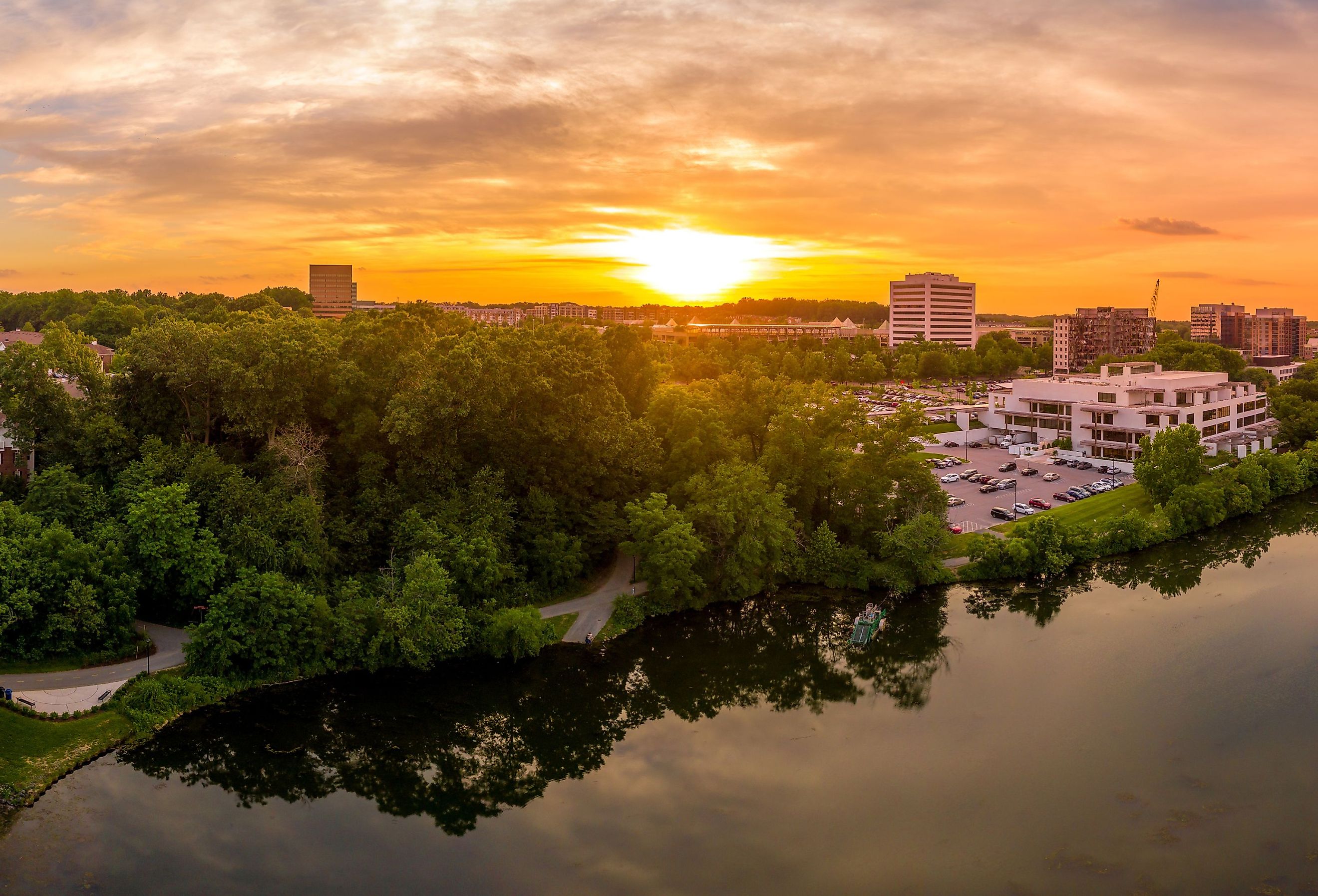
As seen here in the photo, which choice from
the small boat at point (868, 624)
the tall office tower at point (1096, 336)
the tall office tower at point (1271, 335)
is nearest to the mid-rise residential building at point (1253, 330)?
the tall office tower at point (1271, 335)

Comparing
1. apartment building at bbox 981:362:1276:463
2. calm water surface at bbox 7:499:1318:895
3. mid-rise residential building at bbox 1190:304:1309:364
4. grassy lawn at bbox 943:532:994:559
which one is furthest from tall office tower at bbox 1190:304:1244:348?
calm water surface at bbox 7:499:1318:895

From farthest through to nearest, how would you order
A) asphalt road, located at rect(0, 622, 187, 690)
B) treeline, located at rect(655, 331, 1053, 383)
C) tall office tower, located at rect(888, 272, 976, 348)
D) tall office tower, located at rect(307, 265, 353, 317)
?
tall office tower, located at rect(888, 272, 976, 348)
tall office tower, located at rect(307, 265, 353, 317)
treeline, located at rect(655, 331, 1053, 383)
asphalt road, located at rect(0, 622, 187, 690)

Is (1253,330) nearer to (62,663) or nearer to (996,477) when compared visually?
(996,477)

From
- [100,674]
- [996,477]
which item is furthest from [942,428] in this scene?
[100,674]

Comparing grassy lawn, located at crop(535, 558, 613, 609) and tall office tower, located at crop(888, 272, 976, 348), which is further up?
tall office tower, located at crop(888, 272, 976, 348)

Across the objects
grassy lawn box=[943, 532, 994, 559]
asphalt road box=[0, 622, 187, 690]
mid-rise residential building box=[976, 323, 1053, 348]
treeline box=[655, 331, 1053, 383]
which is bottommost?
asphalt road box=[0, 622, 187, 690]

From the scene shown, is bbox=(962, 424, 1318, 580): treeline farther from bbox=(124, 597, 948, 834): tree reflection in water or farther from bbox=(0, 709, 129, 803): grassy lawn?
bbox=(0, 709, 129, 803): grassy lawn

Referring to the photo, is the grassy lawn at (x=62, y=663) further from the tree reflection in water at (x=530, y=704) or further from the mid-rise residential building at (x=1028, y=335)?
the mid-rise residential building at (x=1028, y=335)
